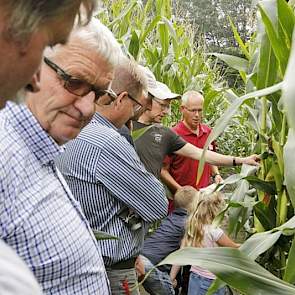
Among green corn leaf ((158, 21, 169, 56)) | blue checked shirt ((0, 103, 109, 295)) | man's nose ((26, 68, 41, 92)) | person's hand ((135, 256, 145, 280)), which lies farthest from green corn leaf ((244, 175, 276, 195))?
green corn leaf ((158, 21, 169, 56))

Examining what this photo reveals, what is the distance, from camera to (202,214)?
8.41 feet

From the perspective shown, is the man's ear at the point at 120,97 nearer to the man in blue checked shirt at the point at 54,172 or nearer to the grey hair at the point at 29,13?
the man in blue checked shirt at the point at 54,172

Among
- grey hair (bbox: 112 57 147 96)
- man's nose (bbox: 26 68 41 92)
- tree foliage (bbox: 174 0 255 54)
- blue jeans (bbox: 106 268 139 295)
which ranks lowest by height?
tree foliage (bbox: 174 0 255 54)

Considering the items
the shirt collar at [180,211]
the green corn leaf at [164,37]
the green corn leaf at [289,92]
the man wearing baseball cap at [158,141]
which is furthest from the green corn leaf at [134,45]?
the green corn leaf at [289,92]

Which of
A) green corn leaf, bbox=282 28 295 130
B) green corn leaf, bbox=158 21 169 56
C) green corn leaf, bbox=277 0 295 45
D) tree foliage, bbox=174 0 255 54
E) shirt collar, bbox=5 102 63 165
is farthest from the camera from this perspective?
tree foliage, bbox=174 0 255 54

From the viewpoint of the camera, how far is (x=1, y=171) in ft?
3.15

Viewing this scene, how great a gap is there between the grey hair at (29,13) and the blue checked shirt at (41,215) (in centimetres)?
45

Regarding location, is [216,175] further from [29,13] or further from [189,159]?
[29,13]

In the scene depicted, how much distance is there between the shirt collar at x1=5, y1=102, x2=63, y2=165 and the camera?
42.1 inches

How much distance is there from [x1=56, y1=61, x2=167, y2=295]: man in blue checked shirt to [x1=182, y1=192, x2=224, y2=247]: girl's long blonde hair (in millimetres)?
910

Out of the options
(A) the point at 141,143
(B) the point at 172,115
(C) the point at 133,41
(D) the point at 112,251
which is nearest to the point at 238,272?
(D) the point at 112,251

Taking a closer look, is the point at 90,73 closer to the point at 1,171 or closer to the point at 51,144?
the point at 51,144

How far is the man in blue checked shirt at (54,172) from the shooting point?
3.16ft

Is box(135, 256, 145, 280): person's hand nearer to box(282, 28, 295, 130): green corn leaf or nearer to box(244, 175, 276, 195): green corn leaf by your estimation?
box(244, 175, 276, 195): green corn leaf
